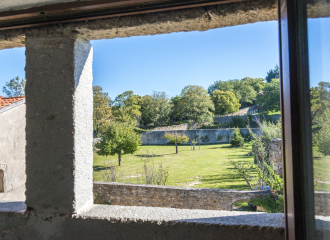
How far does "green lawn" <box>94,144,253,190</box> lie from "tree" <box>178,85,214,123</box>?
7.61 m

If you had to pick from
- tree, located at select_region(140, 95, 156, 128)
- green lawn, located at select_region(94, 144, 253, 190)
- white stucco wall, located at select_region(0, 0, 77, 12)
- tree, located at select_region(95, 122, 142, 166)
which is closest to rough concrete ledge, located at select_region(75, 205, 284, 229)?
white stucco wall, located at select_region(0, 0, 77, 12)

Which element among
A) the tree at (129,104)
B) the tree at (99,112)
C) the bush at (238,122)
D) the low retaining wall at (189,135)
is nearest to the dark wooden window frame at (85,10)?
the tree at (99,112)

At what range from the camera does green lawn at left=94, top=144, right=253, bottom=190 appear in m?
11.1

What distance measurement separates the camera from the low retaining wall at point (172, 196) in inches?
259

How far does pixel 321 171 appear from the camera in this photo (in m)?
0.68

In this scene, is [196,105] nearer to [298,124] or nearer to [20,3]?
[20,3]

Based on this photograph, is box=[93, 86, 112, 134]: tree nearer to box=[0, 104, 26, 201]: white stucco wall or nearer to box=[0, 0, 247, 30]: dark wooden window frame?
box=[0, 104, 26, 201]: white stucco wall

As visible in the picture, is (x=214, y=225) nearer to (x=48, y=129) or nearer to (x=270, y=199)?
(x=48, y=129)

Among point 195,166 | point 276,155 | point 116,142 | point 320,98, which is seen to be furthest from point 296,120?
A: point 195,166

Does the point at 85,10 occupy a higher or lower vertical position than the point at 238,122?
higher

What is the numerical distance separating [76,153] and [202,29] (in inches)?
47.4

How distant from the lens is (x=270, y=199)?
570 centimetres

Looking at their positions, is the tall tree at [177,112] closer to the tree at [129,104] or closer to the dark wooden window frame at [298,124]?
the tree at [129,104]

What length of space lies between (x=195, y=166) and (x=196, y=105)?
14651 mm
